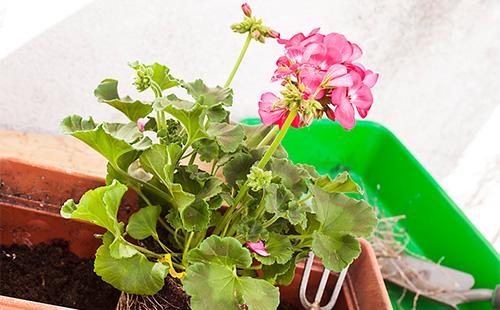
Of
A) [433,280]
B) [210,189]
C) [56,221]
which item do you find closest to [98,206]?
[210,189]

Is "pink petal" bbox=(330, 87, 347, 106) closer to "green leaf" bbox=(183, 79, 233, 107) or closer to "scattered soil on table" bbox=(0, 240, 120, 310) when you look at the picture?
"green leaf" bbox=(183, 79, 233, 107)

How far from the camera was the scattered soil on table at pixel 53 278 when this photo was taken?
2.15 feet

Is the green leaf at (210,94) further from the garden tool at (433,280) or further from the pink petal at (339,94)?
the garden tool at (433,280)

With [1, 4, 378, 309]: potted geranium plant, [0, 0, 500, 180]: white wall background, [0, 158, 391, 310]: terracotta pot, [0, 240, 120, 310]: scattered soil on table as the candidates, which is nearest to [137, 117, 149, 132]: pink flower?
[1, 4, 378, 309]: potted geranium plant

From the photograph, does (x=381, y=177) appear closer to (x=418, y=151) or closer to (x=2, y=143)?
(x=418, y=151)

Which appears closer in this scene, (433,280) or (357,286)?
(357,286)

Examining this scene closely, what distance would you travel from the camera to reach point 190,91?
589mm

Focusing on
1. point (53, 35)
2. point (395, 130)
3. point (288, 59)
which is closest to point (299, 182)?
point (288, 59)

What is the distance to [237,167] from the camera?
0.57 meters

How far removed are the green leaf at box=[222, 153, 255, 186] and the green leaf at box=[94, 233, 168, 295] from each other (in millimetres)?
115

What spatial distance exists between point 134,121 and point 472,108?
107cm

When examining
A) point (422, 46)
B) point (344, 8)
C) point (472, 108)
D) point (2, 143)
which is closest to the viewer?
point (2, 143)

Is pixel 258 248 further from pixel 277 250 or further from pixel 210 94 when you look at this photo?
pixel 210 94

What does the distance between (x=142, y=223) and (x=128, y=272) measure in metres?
0.05
